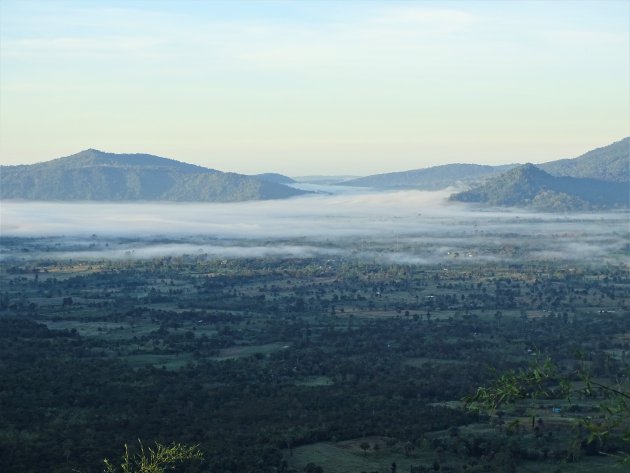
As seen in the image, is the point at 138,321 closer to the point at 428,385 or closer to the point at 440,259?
the point at 428,385

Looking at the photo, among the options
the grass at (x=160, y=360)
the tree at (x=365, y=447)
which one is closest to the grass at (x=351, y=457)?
the tree at (x=365, y=447)

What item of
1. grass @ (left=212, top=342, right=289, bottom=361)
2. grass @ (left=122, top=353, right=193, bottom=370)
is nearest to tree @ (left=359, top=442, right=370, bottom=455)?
grass @ (left=122, top=353, right=193, bottom=370)

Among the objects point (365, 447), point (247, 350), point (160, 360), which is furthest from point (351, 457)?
point (247, 350)

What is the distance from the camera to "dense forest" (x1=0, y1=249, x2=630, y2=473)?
4678cm

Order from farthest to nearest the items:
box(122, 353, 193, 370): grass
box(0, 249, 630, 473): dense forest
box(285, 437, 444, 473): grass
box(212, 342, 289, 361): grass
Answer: box(212, 342, 289, 361): grass
box(122, 353, 193, 370): grass
box(0, 249, 630, 473): dense forest
box(285, 437, 444, 473): grass

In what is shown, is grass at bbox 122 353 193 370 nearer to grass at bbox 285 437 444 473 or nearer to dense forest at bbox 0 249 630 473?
dense forest at bbox 0 249 630 473

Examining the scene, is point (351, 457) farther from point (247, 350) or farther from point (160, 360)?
point (247, 350)

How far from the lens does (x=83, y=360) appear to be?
70.8 m

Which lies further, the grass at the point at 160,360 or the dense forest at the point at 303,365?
the grass at the point at 160,360

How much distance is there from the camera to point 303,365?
73438mm

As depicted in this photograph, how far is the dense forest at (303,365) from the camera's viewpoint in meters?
46.8

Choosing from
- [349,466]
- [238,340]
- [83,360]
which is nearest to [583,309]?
[238,340]

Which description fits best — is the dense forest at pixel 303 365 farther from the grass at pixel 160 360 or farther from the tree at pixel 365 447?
the tree at pixel 365 447

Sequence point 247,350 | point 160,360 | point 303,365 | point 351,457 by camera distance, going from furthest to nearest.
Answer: point 247,350 → point 160,360 → point 303,365 → point 351,457
